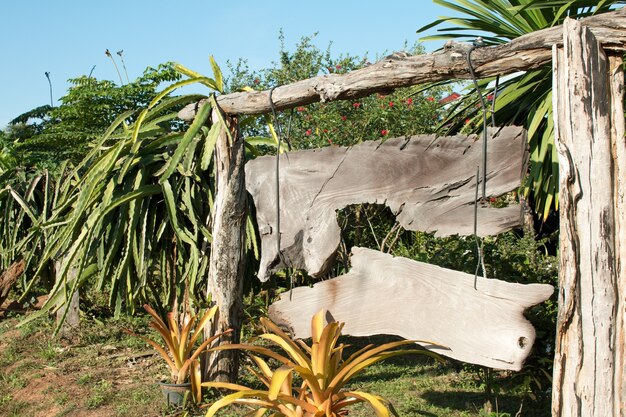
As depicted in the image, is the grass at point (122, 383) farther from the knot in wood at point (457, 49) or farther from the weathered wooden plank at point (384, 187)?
the knot in wood at point (457, 49)

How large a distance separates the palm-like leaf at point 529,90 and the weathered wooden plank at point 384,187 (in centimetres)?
144

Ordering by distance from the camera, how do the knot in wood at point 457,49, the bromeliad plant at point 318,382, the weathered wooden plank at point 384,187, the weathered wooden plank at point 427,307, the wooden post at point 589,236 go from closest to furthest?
1. the wooden post at point 589,236
2. the weathered wooden plank at point 427,307
3. the weathered wooden plank at point 384,187
4. the knot in wood at point 457,49
5. the bromeliad plant at point 318,382

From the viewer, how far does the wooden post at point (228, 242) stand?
471 centimetres

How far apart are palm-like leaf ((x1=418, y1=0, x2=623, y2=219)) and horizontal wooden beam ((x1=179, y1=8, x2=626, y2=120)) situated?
1.39m

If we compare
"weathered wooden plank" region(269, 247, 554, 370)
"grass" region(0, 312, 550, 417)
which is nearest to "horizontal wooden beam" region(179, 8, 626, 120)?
"weathered wooden plank" region(269, 247, 554, 370)

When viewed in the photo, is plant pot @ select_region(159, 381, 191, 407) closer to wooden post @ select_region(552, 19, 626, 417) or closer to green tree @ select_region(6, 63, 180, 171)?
wooden post @ select_region(552, 19, 626, 417)

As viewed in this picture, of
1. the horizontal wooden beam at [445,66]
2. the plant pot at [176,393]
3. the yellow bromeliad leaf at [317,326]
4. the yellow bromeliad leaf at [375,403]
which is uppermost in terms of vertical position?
the horizontal wooden beam at [445,66]

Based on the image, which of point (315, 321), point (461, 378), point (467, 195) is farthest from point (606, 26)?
point (461, 378)

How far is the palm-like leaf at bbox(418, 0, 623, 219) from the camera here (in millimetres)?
5023

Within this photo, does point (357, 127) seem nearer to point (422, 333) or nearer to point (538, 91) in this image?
point (538, 91)

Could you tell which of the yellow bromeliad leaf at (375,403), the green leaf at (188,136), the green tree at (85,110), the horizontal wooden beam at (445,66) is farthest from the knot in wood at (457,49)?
the green tree at (85,110)

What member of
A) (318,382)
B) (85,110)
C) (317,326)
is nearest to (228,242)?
(317,326)

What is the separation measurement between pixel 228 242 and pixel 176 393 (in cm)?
108

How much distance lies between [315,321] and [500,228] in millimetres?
1056
